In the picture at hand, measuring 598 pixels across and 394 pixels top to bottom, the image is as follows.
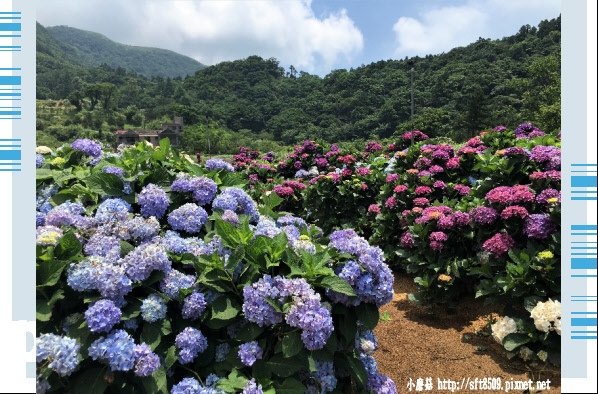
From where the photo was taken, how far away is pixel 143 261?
5.16ft

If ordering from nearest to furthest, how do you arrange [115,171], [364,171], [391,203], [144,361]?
[144,361] → [115,171] → [391,203] → [364,171]

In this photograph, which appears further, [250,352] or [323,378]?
[323,378]

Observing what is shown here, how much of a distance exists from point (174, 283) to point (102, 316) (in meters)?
0.32

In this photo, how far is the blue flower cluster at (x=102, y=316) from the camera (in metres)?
1.39

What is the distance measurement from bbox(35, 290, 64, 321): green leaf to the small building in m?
54.8

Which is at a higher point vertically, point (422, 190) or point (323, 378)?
point (422, 190)

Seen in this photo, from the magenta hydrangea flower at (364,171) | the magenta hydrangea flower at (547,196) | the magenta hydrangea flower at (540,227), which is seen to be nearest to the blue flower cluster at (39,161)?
the magenta hydrangea flower at (540,227)

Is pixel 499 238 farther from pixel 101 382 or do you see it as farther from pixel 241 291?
pixel 101 382

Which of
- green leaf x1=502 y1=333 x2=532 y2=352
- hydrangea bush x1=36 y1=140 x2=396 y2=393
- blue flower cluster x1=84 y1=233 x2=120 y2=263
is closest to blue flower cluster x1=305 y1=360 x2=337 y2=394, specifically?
hydrangea bush x1=36 y1=140 x2=396 y2=393

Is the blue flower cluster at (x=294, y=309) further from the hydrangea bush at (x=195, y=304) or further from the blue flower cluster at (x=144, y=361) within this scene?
the blue flower cluster at (x=144, y=361)

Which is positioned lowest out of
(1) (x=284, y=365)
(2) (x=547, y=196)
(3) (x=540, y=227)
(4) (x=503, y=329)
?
(4) (x=503, y=329)

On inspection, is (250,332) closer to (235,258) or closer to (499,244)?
(235,258)

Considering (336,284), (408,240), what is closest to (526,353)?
(408,240)

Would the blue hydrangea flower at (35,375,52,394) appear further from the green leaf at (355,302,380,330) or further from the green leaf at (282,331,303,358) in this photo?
the green leaf at (355,302,380,330)
